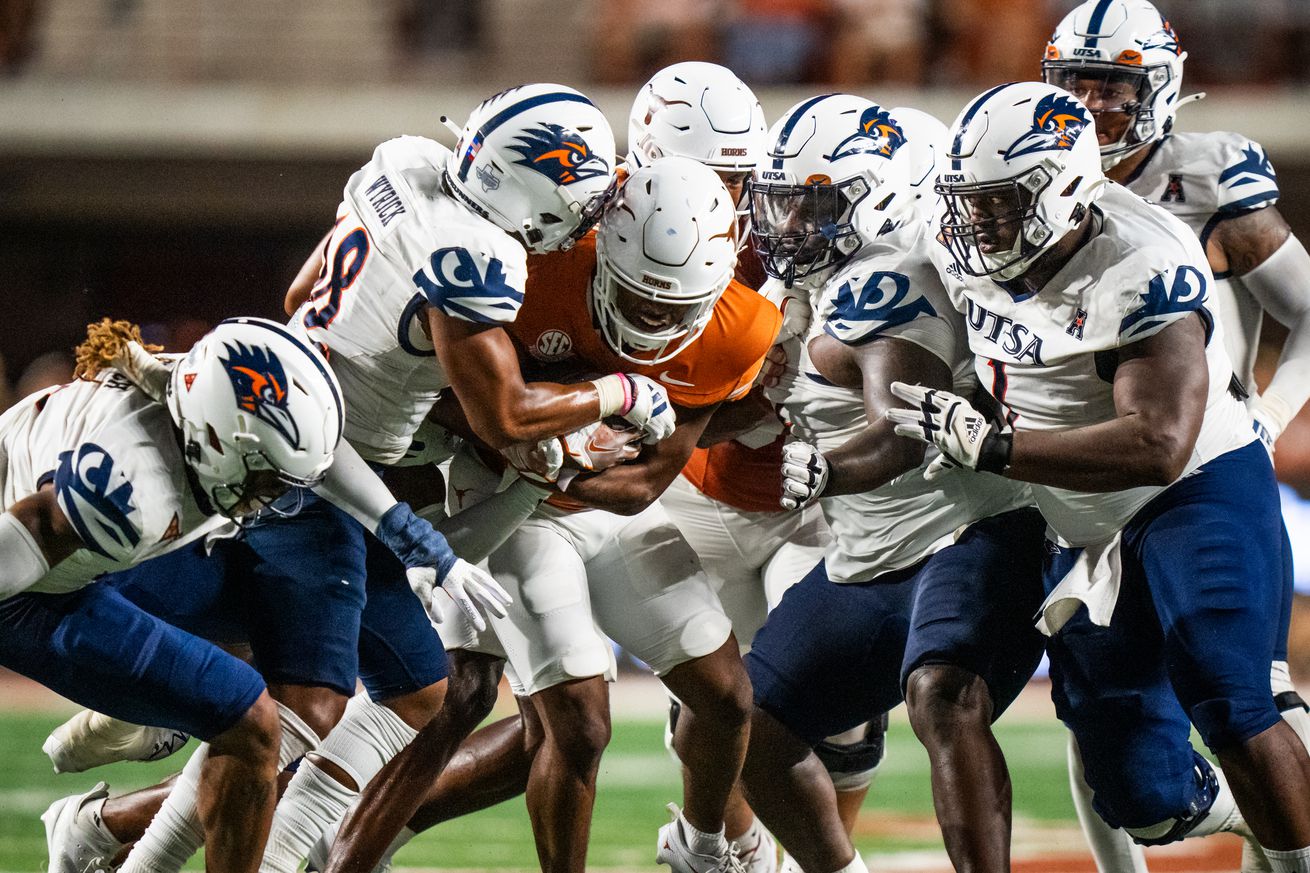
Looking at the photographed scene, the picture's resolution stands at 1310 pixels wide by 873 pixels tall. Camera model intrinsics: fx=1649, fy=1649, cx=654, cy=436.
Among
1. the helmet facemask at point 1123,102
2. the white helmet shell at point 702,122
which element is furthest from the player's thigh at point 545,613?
the helmet facemask at point 1123,102

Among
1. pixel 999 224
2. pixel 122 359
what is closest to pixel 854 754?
pixel 999 224

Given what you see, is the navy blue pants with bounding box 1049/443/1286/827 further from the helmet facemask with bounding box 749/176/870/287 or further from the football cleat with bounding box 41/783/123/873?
the football cleat with bounding box 41/783/123/873

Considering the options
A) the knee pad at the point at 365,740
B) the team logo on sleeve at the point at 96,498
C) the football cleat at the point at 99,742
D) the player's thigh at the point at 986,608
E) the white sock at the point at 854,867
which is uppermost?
the team logo on sleeve at the point at 96,498

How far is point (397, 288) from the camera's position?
13.0 feet

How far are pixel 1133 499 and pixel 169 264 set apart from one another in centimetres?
988

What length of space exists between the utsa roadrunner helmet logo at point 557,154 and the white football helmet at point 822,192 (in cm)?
70

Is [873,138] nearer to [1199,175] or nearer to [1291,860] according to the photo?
[1199,175]

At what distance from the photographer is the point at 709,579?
4.85m

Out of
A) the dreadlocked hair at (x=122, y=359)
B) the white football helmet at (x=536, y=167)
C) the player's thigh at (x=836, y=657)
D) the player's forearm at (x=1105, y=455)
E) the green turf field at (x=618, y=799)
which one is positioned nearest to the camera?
the dreadlocked hair at (x=122, y=359)

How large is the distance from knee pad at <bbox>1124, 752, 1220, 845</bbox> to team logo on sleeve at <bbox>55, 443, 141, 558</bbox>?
2531 mm

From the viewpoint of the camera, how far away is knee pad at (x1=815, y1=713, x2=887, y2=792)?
500cm

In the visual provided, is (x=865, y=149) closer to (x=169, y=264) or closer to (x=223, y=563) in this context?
(x=223, y=563)

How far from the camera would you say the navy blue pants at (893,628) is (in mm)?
4078

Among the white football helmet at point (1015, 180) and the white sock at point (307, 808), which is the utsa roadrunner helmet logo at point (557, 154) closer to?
the white football helmet at point (1015, 180)
